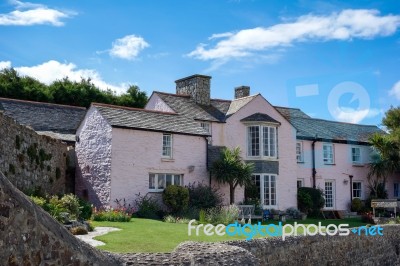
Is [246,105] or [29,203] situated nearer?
[29,203]

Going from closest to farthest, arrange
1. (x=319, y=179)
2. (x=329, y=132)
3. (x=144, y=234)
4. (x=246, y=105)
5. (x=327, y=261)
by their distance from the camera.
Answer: (x=144, y=234)
(x=327, y=261)
(x=246, y=105)
(x=319, y=179)
(x=329, y=132)

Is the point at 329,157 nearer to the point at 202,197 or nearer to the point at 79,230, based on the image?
the point at 202,197

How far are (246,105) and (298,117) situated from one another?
26.7 feet

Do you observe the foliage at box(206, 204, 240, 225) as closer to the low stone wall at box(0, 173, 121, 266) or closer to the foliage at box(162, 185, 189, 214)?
the foliage at box(162, 185, 189, 214)

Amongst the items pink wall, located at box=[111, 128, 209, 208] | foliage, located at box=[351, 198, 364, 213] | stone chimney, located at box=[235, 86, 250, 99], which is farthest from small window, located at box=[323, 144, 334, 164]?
pink wall, located at box=[111, 128, 209, 208]

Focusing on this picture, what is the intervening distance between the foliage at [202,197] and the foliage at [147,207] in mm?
1814

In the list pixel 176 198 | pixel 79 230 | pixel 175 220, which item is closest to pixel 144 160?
pixel 176 198

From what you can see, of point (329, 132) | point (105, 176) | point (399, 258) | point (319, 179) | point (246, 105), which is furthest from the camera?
point (329, 132)

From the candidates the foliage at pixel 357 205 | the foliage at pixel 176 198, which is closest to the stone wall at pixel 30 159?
the foliage at pixel 176 198

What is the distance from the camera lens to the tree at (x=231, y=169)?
86.5 ft

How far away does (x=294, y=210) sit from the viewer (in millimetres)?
29219

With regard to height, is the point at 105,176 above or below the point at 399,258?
above

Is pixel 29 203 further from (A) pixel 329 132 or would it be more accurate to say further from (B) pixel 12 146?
(A) pixel 329 132

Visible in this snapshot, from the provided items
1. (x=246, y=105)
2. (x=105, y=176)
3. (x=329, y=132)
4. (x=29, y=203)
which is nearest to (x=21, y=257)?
(x=29, y=203)
